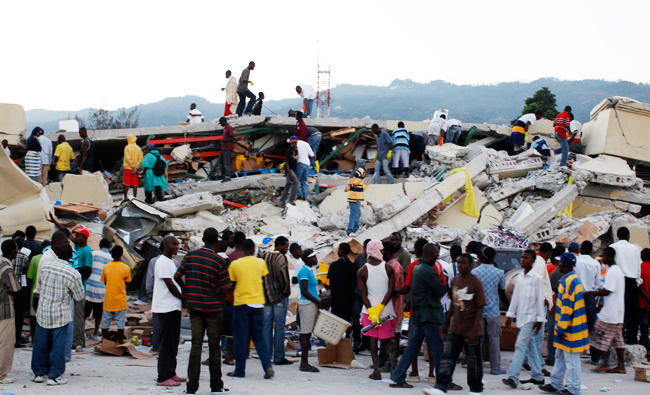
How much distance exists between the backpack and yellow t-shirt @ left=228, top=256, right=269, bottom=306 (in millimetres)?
8177

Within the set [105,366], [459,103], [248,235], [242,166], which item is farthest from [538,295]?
[459,103]

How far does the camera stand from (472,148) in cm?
1709

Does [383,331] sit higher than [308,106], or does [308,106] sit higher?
[308,106]

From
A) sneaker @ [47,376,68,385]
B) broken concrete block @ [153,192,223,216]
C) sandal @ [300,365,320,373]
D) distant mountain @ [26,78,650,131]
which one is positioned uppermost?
distant mountain @ [26,78,650,131]

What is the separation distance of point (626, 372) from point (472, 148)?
9.14 metres

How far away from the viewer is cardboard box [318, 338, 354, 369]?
8664mm

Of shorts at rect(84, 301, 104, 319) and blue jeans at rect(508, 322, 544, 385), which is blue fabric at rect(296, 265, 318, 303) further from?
shorts at rect(84, 301, 104, 319)

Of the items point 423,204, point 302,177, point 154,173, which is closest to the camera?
point 423,204

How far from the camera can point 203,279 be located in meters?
6.72

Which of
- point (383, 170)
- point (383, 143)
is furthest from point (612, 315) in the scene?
point (383, 170)

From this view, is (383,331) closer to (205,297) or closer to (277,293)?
(277,293)

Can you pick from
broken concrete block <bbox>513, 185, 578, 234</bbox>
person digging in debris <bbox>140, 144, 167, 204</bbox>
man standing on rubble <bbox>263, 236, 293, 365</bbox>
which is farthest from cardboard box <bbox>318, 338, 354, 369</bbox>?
person digging in debris <bbox>140, 144, 167, 204</bbox>

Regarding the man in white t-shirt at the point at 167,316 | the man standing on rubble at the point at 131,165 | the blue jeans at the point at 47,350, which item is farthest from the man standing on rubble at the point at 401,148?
the blue jeans at the point at 47,350

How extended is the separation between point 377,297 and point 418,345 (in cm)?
83
